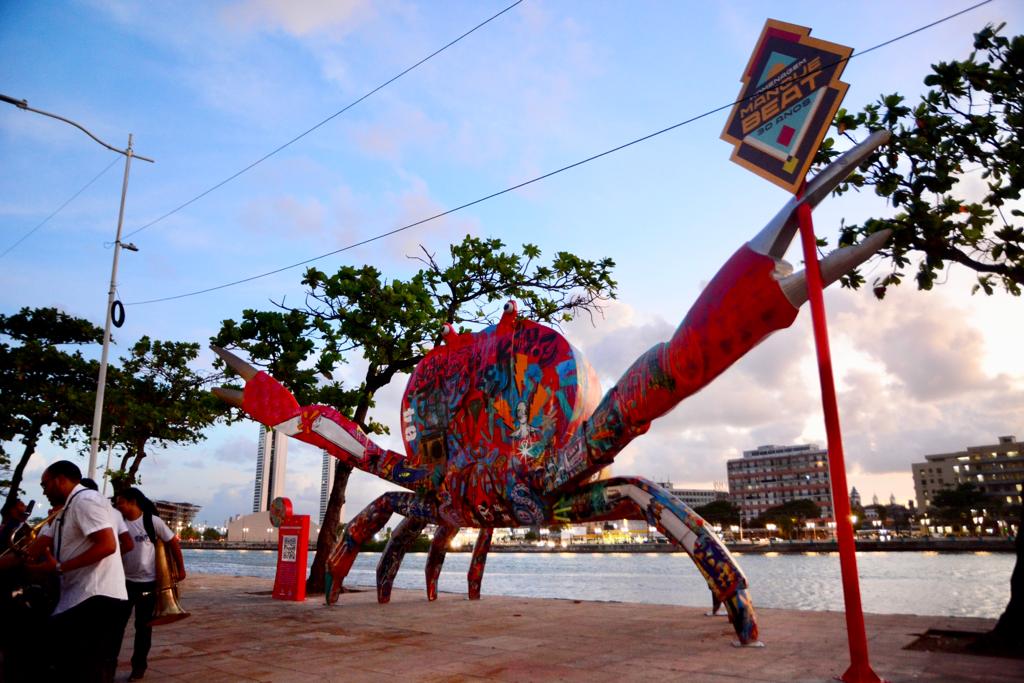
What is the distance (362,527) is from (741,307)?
8541 millimetres

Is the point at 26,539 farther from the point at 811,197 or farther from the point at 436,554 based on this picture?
the point at 436,554

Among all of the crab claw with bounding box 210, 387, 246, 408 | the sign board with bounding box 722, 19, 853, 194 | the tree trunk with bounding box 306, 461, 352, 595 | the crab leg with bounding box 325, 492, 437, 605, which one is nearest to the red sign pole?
the sign board with bounding box 722, 19, 853, 194

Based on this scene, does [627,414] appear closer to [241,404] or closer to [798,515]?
[241,404]

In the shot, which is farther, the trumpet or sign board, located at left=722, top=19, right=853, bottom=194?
sign board, located at left=722, top=19, right=853, bottom=194

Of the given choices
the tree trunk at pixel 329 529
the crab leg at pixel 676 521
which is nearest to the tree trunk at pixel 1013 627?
the crab leg at pixel 676 521

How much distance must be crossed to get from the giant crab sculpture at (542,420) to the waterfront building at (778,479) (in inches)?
3999

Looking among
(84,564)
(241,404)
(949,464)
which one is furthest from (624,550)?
(84,564)

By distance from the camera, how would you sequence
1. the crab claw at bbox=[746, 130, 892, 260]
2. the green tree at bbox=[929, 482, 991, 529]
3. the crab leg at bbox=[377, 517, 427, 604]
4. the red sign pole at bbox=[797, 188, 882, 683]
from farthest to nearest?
the green tree at bbox=[929, 482, 991, 529], the crab leg at bbox=[377, 517, 427, 604], the crab claw at bbox=[746, 130, 892, 260], the red sign pole at bbox=[797, 188, 882, 683]

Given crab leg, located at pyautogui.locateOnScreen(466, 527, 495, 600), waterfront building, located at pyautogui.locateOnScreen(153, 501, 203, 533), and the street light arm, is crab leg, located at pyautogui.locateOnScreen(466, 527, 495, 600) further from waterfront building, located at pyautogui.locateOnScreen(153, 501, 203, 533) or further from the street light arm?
waterfront building, located at pyautogui.locateOnScreen(153, 501, 203, 533)

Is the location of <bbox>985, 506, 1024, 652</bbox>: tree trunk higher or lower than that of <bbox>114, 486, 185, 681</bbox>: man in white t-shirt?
lower

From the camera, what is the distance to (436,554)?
43.0ft

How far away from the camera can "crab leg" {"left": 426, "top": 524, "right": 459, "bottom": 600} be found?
12.7m

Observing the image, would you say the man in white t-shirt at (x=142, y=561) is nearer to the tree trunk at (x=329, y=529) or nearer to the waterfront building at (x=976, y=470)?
the tree trunk at (x=329, y=529)

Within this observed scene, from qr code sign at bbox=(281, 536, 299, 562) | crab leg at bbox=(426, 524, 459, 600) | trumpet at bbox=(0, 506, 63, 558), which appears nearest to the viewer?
trumpet at bbox=(0, 506, 63, 558)
